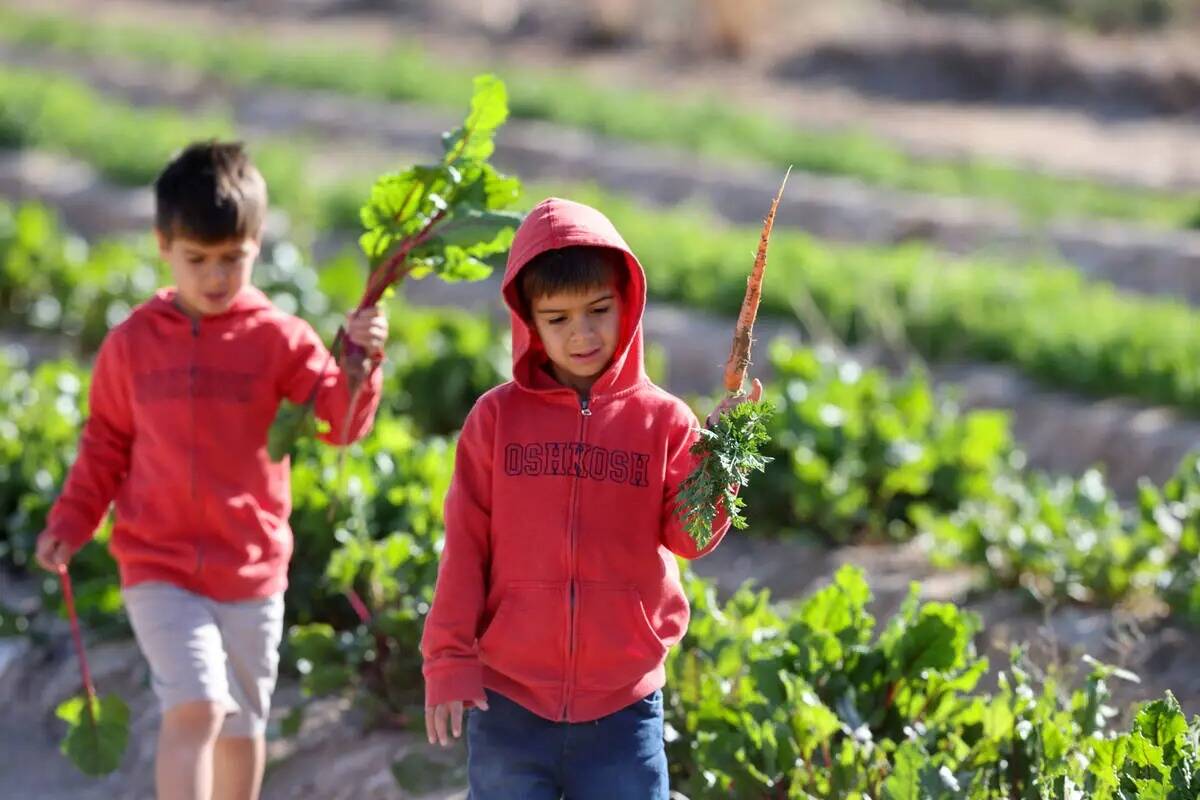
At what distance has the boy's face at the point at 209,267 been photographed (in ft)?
12.1

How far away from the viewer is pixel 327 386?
370 centimetres

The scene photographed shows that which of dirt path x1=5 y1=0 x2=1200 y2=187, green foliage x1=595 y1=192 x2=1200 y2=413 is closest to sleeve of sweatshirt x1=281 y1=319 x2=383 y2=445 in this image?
green foliage x1=595 y1=192 x2=1200 y2=413

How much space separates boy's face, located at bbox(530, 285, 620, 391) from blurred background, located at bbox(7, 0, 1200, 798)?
4.11ft

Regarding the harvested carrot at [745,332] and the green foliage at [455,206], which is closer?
the harvested carrot at [745,332]

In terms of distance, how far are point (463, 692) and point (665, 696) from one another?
3.14ft

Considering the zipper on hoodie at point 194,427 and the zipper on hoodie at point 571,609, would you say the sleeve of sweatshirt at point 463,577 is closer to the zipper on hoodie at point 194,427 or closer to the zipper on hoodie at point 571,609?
the zipper on hoodie at point 571,609

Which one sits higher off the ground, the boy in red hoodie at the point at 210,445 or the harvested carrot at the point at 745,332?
the harvested carrot at the point at 745,332

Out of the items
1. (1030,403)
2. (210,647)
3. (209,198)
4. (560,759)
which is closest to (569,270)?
(560,759)

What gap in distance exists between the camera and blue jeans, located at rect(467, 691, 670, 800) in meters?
3.00

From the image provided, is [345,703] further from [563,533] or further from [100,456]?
[563,533]

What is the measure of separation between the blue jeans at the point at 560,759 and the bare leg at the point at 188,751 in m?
0.69

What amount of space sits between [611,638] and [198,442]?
1087 millimetres

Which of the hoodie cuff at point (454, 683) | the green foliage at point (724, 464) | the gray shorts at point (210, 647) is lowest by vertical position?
the gray shorts at point (210, 647)

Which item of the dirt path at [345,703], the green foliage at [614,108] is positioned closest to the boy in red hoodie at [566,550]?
the dirt path at [345,703]
